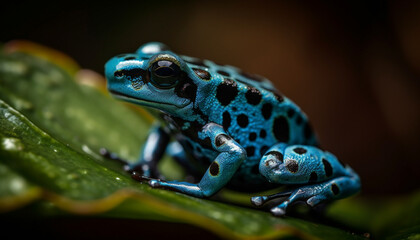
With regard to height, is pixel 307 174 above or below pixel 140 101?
below

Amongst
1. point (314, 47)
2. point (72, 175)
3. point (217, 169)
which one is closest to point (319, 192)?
point (217, 169)

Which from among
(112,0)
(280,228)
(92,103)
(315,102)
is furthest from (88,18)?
(280,228)

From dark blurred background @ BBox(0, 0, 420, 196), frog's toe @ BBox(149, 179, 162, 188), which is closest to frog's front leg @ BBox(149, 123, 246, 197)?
frog's toe @ BBox(149, 179, 162, 188)

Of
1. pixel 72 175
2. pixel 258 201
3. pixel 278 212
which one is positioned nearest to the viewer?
pixel 72 175

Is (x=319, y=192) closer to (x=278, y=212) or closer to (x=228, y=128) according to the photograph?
(x=278, y=212)

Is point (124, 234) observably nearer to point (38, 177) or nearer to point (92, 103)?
point (38, 177)
